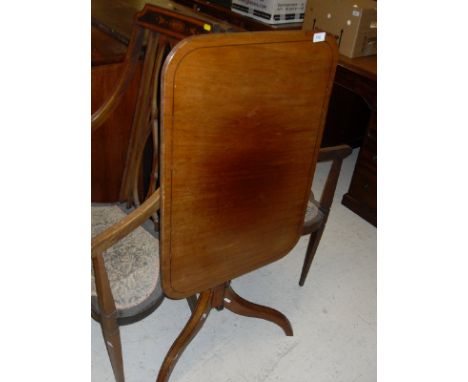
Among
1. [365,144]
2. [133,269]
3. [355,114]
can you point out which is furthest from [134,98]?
[355,114]

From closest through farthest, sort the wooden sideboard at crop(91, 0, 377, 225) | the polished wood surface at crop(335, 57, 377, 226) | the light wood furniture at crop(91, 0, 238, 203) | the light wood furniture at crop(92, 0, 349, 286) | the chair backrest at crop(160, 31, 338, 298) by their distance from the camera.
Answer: the chair backrest at crop(160, 31, 338, 298) → the light wood furniture at crop(91, 0, 238, 203) → the light wood furniture at crop(92, 0, 349, 286) → the wooden sideboard at crop(91, 0, 377, 225) → the polished wood surface at crop(335, 57, 377, 226)

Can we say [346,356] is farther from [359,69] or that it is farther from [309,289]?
[359,69]

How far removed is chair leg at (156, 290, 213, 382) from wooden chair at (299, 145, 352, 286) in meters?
0.45

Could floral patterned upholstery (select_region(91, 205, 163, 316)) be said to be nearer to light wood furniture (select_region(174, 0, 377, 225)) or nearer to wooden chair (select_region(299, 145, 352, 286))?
wooden chair (select_region(299, 145, 352, 286))

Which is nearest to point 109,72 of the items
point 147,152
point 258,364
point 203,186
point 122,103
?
point 122,103

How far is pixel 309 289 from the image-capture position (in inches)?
79.8

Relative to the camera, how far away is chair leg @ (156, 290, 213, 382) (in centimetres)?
149

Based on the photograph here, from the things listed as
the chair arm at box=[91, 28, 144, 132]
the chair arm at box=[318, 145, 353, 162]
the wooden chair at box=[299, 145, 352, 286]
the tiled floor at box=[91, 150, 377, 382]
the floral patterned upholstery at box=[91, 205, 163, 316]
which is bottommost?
the tiled floor at box=[91, 150, 377, 382]

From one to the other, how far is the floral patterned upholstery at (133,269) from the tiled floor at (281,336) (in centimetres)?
46

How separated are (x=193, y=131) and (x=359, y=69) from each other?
5.03 ft

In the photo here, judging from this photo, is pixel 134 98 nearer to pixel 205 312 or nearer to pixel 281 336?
pixel 205 312

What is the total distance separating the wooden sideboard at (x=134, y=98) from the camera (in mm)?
1709

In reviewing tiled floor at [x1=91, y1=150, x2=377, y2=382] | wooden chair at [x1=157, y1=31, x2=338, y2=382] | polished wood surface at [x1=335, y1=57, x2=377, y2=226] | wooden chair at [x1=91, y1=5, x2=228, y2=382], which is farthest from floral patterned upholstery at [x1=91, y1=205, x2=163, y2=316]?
polished wood surface at [x1=335, y1=57, x2=377, y2=226]

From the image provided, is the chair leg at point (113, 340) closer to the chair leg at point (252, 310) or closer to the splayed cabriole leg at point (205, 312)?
the splayed cabriole leg at point (205, 312)
